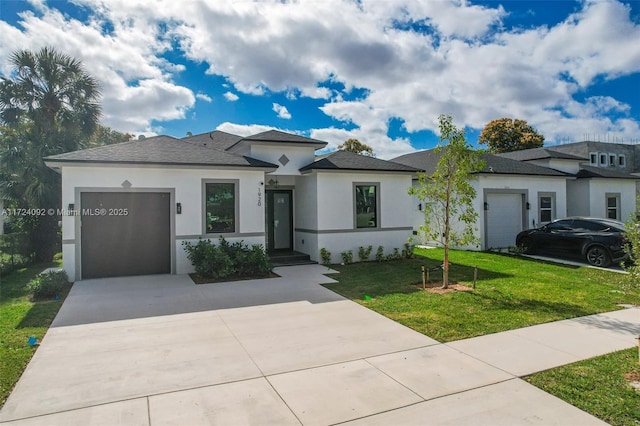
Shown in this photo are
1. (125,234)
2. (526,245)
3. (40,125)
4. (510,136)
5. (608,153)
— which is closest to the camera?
(125,234)

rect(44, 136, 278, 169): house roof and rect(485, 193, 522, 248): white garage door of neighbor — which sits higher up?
rect(44, 136, 278, 169): house roof

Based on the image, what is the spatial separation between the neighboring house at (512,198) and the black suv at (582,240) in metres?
1.22

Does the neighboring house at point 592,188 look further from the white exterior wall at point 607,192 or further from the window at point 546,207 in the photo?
the window at point 546,207

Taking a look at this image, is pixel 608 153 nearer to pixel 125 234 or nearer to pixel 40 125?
pixel 125 234

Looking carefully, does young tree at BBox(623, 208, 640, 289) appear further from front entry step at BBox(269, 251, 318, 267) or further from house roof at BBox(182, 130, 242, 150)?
house roof at BBox(182, 130, 242, 150)

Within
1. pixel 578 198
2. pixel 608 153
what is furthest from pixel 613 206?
pixel 608 153

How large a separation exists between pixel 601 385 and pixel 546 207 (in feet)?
48.5

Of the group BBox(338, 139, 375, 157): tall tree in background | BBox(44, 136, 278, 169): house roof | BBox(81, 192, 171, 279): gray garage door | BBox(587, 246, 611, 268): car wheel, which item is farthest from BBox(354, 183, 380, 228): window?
BBox(338, 139, 375, 157): tall tree in background

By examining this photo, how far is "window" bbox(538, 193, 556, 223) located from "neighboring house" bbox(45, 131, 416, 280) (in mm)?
6910

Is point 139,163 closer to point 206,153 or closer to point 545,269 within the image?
point 206,153

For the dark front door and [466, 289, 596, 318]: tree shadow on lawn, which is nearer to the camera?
[466, 289, 596, 318]: tree shadow on lawn

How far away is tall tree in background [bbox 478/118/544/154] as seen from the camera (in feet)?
123

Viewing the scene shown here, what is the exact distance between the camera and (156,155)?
35.5ft

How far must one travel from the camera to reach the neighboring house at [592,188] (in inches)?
718
